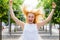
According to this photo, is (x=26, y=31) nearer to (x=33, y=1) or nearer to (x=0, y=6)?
(x=33, y=1)

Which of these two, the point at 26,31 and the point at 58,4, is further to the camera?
the point at 58,4

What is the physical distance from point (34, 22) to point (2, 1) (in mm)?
6919

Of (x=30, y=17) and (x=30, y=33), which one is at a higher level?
(x=30, y=17)

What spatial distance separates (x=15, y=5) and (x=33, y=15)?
38.2 feet

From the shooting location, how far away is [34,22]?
3.84m

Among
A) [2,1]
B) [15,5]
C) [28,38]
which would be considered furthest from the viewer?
[15,5]

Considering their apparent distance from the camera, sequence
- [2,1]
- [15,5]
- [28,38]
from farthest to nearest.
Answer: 1. [15,5]
2. [2,1]
3. [28,38]

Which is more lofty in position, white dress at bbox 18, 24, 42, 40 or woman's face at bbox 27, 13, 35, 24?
woman's face at bbox 27, 13, 35, 24

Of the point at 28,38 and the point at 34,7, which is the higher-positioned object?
the point at 34,7

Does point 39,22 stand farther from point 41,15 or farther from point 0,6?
point 0,6

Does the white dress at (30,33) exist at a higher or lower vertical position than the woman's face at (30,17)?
lower

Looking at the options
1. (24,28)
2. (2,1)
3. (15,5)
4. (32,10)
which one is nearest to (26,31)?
(24,28)

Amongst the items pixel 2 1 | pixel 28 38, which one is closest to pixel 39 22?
pixel 28 38

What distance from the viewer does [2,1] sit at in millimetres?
10594
